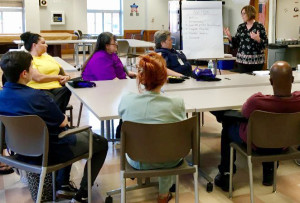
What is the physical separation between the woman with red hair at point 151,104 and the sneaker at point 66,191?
2.47 ft

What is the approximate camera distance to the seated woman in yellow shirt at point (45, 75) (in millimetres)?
3705

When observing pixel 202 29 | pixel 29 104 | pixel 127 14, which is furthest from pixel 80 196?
pixel 127 14

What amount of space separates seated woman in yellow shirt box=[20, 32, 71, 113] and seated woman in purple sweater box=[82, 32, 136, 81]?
279 mm

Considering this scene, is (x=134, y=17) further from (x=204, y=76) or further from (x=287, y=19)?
(x=204, y=76)

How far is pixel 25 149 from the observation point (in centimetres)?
223

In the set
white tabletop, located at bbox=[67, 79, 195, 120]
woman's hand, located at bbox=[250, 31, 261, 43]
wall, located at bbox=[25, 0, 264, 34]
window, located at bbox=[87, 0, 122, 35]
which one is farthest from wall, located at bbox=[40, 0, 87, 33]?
white tabletop, located at bbox=[67, 79, 195, 120]

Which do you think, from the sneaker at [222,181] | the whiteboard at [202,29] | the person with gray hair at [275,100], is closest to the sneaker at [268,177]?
the sneaker at [222,181]

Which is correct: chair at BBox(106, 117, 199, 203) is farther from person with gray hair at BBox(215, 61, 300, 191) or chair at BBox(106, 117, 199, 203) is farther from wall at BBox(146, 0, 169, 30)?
wall at BBox(146, 0, 169, 30)

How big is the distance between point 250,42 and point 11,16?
36.1 feet

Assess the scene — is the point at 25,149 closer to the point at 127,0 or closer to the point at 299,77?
the point at 299,77

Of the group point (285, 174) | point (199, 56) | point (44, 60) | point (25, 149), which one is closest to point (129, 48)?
point (199, 56)

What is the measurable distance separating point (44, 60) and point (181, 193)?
6.48 ft

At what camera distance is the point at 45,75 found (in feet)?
12.2

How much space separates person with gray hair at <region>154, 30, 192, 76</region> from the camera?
13.9 feet
